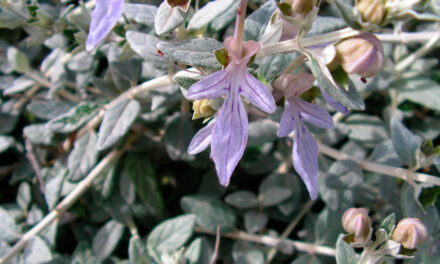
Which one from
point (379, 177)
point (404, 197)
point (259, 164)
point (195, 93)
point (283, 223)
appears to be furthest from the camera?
point (283, 223)

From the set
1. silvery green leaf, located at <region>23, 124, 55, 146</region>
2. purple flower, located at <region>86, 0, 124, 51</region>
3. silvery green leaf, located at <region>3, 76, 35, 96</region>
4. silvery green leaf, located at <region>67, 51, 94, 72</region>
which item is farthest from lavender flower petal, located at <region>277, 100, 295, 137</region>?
silvery green leaf, located at <region>3, 76, 35, 96</region>

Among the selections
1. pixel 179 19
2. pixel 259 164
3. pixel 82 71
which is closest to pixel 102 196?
pixel 82 71

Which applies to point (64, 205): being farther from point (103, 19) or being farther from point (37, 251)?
point (103, 19)

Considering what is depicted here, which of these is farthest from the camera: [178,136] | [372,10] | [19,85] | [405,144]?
[19,85]

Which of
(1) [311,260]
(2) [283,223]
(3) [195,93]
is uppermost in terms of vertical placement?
(3) [195,93]

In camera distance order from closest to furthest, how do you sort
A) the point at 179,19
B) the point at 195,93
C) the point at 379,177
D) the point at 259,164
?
the point at 195,93 < the point at 179,19 < the point at 379,177 < the point at 259,164

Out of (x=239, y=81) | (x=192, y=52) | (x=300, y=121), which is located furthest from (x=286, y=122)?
(x=192, y=52)

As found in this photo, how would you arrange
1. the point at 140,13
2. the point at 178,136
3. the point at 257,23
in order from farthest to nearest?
the point at 178,136, the point at 140,13, the point at 257,23

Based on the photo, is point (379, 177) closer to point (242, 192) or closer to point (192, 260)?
point (242, 192)
